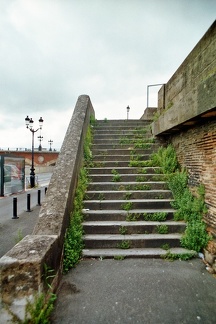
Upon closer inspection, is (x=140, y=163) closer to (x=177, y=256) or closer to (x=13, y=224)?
(x=177, y=256)

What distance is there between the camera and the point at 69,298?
2.73 metres

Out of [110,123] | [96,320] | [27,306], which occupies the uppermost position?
[110,123]

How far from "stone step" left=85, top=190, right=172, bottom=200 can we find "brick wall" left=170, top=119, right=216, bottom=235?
2.36 feet

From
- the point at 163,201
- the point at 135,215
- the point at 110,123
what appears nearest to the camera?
the point at 135,215

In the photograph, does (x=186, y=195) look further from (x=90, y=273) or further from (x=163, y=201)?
(x=90, y=273)

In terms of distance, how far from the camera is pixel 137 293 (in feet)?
9.20

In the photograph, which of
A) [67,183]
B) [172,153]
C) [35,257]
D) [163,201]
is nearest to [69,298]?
[35,257]

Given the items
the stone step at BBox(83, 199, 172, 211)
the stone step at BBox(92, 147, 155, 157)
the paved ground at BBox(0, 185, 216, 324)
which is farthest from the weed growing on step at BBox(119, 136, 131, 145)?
the paved ground at BBox(0, 185, 216, 324)

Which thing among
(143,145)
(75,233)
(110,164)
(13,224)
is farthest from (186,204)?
(13,224)

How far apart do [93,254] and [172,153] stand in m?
3.67

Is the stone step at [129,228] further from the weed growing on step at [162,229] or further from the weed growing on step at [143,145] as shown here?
the weed growing on step at [143,145]

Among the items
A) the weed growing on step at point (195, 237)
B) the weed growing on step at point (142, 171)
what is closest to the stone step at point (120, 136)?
the weed growing on step at point (142, 171)

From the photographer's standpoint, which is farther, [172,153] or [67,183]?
[172,153]

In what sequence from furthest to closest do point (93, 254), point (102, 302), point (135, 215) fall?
point (135, 215), point (93, 254), point (102, 302)
